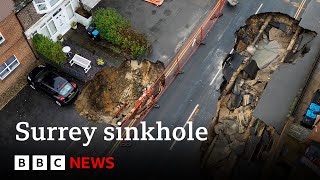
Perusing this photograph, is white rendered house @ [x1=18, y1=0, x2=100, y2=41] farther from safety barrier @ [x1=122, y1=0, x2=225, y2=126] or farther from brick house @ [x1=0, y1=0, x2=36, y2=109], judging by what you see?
safety barrier @ [x1=122, y1=0, x2=225, y2=126]

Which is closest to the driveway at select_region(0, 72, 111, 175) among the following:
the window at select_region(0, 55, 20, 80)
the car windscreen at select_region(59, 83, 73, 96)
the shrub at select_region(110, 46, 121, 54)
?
the car windscreen at select_region(59, 83, 73, 96)

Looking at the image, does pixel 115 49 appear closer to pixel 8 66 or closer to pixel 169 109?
pixel 169 109

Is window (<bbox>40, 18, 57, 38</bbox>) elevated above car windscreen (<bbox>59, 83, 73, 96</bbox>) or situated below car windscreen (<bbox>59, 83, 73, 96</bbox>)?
above

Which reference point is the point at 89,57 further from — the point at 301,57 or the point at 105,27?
the point at 301,57

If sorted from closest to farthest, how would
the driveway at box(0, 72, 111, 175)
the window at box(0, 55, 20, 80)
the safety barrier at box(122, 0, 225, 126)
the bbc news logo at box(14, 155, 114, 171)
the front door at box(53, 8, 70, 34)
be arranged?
the bbc news logo at box(14, 155, 114, 171) < the driveway at box(0, 72, 111, 175) < the window at box(0, 55, 20, 80) < the safety barrier at box(122, 0, 225, 126) < the front door at box(53, 8, 70, 34)

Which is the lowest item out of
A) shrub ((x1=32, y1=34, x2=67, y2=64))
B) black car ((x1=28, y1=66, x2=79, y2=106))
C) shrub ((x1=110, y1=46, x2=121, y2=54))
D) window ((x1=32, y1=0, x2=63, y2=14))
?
black car ((x1=28, y1=66, x2=79, y2=106))

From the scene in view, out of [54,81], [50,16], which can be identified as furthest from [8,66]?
[50,16]
